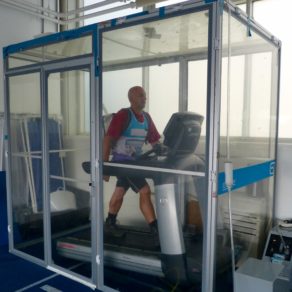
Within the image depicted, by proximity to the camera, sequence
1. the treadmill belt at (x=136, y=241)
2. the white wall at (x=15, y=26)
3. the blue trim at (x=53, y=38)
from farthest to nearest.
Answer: the white wall at (x=15, y=26), the treadmill belt at (x=136, y=241), the blue trim at (x=53, y=38)

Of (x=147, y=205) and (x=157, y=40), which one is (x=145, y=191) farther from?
(x=157, y=40)

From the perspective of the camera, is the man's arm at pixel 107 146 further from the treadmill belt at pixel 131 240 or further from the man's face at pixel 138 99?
the treadmill belt at pixel 131 240

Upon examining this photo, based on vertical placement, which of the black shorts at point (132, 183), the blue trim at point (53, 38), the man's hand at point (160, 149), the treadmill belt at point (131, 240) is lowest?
the treadmill belt at point (131, 240)

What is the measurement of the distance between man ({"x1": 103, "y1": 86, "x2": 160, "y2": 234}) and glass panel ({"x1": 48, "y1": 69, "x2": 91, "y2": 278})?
578mm

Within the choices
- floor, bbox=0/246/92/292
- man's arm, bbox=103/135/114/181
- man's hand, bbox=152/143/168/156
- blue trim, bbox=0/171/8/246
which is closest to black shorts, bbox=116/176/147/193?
man's arm, bbox=103/135/114/181

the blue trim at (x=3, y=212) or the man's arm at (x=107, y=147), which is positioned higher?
the man's arm at (x=107, y=147)

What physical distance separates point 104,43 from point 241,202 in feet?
5.61

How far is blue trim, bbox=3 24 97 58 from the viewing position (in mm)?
2531

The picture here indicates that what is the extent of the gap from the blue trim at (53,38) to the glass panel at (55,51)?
0.06 m

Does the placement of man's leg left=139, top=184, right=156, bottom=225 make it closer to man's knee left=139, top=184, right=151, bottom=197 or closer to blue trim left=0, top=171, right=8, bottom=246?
man's knee left=139, top=184, right=151, bottom=197

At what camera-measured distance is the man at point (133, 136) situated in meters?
2.72

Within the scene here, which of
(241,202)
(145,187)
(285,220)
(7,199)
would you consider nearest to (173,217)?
(145,187)

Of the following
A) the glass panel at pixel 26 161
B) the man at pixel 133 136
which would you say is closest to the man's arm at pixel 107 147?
the man at pixel 133 136

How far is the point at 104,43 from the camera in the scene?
8.23 ft
